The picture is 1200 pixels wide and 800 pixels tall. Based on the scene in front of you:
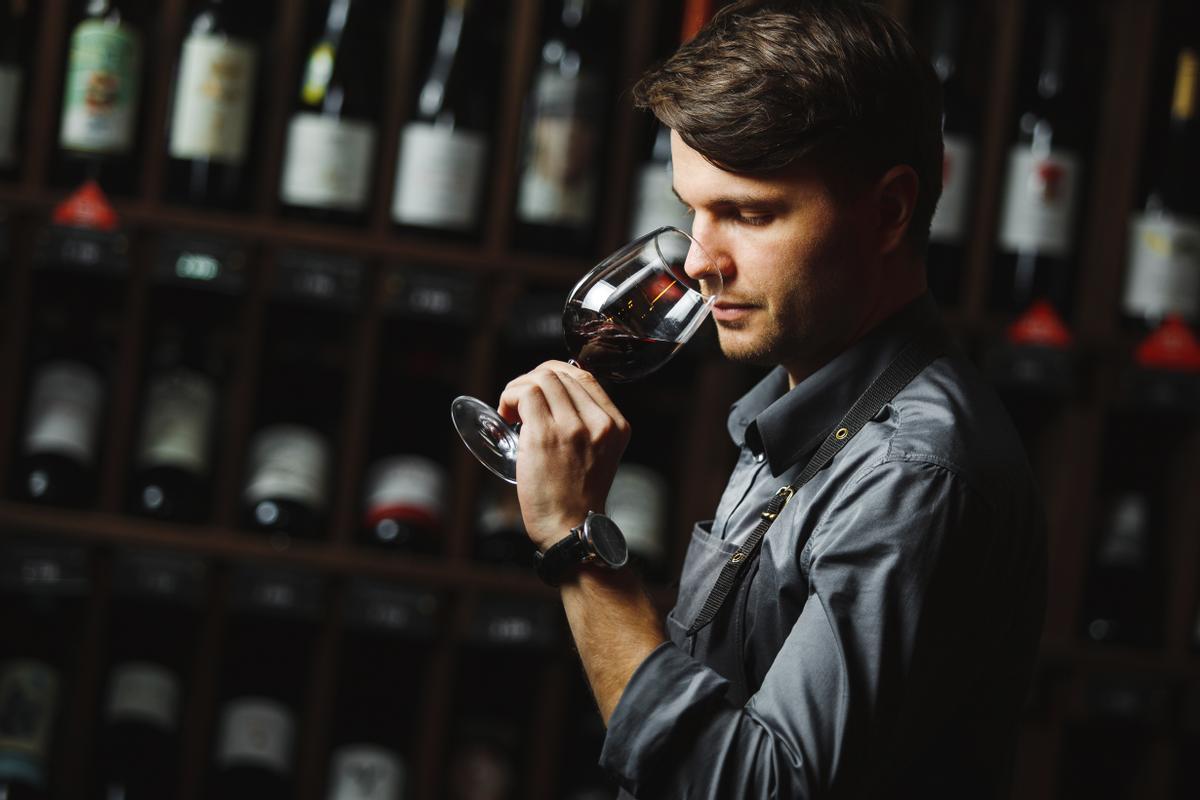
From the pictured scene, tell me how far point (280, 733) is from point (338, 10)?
1145mm

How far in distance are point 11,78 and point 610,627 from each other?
1463 mm

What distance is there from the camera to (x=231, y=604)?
1848 millimetres

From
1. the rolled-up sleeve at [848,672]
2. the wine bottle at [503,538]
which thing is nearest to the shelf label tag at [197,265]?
the wine bottle at [503,538]

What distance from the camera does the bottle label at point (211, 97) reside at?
73.2 inches

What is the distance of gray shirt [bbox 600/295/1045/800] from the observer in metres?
0.77

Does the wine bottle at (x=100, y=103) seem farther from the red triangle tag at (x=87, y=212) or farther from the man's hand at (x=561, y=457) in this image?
the man's hand at (x=561, y=457)

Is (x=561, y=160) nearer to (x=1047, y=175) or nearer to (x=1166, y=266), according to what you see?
(x=1047, y=175)

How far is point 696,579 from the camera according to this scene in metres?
0.98

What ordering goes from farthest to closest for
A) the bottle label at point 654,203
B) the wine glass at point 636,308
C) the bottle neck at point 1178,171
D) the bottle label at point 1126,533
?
the bottle neck at point 1178,171 < the bottle label at point 1126,533 < the bottle label at point 654,203 < the wine glass at point 636,308

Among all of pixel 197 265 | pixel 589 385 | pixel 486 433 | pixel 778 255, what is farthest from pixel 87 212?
pixel 778 255

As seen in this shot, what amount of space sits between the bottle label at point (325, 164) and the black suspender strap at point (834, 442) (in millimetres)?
1136

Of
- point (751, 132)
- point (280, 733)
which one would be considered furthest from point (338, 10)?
point (751, 132)

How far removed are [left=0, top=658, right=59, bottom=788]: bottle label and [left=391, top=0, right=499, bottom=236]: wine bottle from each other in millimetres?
842

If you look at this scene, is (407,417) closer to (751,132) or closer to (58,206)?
(58,206)
